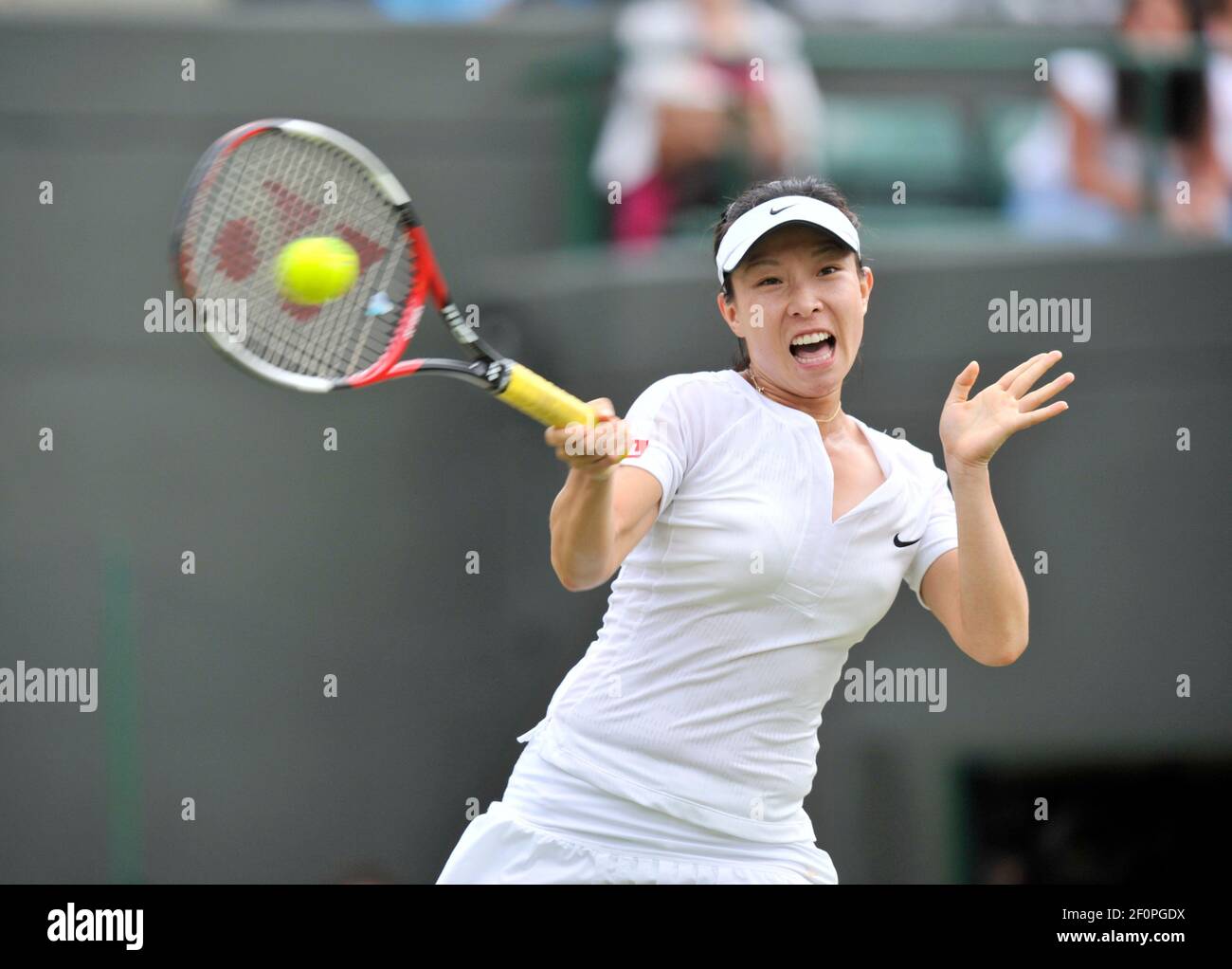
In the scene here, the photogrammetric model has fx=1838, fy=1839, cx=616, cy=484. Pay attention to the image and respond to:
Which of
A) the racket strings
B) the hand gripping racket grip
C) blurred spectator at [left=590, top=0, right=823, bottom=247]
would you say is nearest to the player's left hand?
the hand gripping racket grip

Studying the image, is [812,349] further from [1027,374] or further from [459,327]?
[459,327]

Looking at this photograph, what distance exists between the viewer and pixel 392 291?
4.61 meters

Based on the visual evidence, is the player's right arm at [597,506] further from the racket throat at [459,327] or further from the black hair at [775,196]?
the black hair at [775,196]

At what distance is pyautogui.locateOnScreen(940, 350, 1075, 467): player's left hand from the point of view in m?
2.49

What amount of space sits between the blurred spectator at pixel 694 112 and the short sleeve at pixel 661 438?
2.30m

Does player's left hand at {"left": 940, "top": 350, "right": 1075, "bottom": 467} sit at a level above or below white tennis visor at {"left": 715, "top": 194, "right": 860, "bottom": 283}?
below

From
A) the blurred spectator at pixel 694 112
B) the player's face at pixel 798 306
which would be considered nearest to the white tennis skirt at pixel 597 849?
the player's face at pixel 798 306

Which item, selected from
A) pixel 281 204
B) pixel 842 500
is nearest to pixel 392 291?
pixel 281 204

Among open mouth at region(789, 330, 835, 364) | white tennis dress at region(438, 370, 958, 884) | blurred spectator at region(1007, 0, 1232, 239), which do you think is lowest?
white tennis dress at region(438, 370, 958, 884)

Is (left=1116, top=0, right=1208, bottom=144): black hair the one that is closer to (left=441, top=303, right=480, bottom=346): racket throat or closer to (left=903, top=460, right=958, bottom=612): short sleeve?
(left=903, top=460, right=958, bottom=612): short sleeve

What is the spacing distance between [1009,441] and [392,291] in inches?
64.4

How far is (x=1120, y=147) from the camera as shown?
4.90m

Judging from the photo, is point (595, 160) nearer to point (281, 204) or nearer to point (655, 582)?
point (281, 204)

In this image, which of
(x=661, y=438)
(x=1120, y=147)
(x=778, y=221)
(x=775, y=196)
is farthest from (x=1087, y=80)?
(x=661, y=438)
